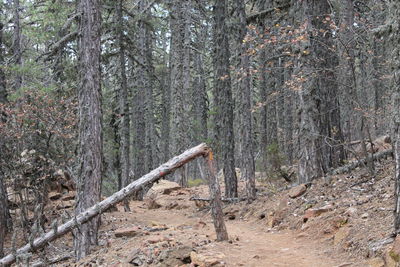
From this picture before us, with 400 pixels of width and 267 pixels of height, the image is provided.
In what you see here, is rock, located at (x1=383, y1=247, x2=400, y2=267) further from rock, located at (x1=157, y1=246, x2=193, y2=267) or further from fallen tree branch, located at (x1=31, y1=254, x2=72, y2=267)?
fallen tree branch, located at (x1=31, y1=254, x2=72, y2=267)

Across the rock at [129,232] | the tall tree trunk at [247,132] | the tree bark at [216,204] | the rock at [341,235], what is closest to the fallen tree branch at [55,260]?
the rock at [129,232]

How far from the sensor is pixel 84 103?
30.0 ft

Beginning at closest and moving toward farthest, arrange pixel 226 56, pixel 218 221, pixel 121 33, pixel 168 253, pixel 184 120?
pixel 168 253
pixel 218 221
pixel 226 56
pixel 121 33
pixel 184 120

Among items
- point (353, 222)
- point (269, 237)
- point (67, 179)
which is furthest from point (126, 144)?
point (353, 222)

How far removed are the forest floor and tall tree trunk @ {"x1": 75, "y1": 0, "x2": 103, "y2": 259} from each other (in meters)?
1.00

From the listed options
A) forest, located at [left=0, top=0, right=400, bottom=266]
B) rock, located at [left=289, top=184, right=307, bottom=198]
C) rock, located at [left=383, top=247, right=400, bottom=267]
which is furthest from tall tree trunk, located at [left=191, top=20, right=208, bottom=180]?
rock, located at [left=383, top=247, right=400, bottom=267]

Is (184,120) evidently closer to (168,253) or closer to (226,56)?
(226,56)

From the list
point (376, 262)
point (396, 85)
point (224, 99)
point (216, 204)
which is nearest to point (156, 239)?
point (216, 204)

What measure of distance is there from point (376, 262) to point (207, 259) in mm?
2306

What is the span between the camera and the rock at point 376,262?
4.64m

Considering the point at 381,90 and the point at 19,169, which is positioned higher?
the point at 381,90

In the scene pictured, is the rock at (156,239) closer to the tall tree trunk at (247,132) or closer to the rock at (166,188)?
the tall tree trunk at (247,132)

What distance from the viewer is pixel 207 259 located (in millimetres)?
5613

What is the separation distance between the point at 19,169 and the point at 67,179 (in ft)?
11.0
